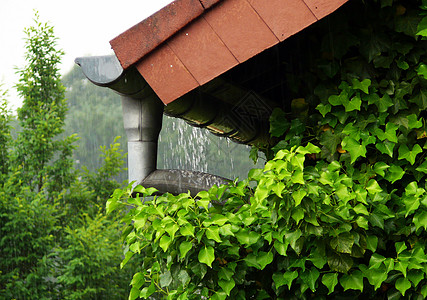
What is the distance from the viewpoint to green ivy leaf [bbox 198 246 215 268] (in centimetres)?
222

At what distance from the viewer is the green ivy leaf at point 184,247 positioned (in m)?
2.22

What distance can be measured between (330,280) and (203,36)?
1066 millimetres

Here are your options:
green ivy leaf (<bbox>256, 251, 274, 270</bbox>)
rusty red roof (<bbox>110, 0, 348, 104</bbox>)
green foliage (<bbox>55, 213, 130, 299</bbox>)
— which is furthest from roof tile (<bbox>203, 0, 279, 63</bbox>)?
green foliage (<bbox>55, 213, 130, 299</bbox>)

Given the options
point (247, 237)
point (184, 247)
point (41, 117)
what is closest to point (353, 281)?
point (247, 237)

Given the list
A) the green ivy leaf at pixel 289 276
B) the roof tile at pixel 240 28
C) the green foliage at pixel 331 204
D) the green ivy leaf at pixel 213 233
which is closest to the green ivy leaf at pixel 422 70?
the green foliage at pixel 331 204

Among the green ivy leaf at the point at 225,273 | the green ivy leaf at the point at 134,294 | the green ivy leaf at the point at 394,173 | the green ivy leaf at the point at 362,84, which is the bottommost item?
the green ivy leaf at the point at 134,294

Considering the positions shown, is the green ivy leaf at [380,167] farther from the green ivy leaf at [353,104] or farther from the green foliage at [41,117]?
the green foliage at [41,117]

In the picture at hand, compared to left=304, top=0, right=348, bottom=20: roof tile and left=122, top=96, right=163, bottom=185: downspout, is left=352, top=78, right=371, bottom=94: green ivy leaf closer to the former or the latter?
left=304, top=0, right=348, bottom=20: roof tile

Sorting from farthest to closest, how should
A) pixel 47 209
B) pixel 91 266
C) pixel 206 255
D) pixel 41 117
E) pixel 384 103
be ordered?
pixel 41 117
pixel 47 209
pixel 91 266
pixel 384 103
pixel 206 255

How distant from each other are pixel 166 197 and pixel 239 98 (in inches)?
48.0

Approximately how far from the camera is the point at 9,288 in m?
11.9

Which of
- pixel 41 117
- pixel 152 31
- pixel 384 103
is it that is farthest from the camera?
pixel 41 117

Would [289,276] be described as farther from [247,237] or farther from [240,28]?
[240,28]

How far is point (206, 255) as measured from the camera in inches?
88.1
